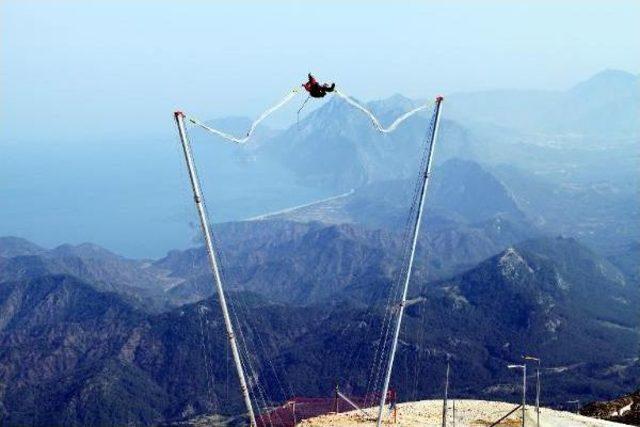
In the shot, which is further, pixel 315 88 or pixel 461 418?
pixel 461 418

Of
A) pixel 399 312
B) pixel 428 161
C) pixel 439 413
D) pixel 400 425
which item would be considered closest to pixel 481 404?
pixel 439 413

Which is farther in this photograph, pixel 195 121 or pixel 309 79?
pixel 309 79

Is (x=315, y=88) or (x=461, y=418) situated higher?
(x=315, y=88)

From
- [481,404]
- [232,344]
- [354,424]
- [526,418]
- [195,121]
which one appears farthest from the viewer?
[481,404]

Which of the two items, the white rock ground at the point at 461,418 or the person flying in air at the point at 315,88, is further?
the white rock ground at the point at 461,418

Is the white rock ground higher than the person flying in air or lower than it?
lower

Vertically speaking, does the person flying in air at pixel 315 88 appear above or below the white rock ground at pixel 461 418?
above

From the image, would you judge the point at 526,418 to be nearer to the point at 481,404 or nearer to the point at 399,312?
the point at 399,312

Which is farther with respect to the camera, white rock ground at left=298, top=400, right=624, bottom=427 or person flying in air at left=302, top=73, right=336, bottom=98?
white rock ground at left=298, top=400, right=624, bottom=427
